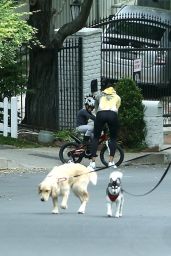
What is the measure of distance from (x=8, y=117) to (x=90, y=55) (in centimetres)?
254

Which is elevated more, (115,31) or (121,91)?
(115,31)

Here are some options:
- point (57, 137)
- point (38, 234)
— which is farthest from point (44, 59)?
point (38, 234)

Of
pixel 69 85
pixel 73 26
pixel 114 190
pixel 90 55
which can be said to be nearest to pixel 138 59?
pixel 90 55

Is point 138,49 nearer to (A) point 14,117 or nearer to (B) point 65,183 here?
(A) point 14,117

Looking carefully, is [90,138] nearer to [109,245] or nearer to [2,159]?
[2,159]

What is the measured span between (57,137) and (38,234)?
373 inches

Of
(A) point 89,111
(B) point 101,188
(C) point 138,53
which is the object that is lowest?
(B) point 101,188

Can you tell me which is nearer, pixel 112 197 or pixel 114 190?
pixel 114 190

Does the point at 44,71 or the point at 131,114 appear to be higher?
the point at 44,71

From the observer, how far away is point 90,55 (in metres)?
19.9

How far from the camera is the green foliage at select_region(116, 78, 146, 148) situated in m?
18.3

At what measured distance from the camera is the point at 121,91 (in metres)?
18.5

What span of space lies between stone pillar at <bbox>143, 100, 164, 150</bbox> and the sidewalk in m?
0.30

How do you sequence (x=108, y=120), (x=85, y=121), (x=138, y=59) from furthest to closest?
1. (x=138, y=59)
2. (x=85, y=121)
3. (x=108, y=120)
